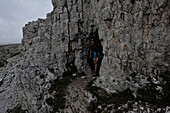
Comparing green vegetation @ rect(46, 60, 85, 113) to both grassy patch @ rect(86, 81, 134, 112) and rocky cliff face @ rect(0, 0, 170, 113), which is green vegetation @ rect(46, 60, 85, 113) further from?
grassy patch @ rect(86, 81, 134, 112)

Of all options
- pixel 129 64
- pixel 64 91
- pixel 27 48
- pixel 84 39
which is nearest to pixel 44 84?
pixel 64 91

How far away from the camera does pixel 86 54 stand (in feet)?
52.4

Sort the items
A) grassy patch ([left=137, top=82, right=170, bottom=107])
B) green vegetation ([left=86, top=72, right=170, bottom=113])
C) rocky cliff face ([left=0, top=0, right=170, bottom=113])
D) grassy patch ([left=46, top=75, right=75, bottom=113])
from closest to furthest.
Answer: grassy patch ([left=137, top=82, right=170, bottom=107]), green vegetation ([left=86, top=72, right=170, bottom=113]), rocky cliff face ([left=0, top=0, right=170, bottom=113]), grassy patch ([left=46, top=75, right=75, bottom=113])

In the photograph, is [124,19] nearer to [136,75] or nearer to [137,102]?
[136,75]

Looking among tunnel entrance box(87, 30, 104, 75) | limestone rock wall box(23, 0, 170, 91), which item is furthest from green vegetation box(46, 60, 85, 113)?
tunnel entrance box(87, 30, 104, 75)

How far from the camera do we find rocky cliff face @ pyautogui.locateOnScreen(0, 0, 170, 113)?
8.91m

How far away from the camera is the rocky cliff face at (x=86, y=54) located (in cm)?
891

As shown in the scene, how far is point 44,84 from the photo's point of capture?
13.7 m

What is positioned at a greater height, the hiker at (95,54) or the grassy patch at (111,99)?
the hiker at (95,54)

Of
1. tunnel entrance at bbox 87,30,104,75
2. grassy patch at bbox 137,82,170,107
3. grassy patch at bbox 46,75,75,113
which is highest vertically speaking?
tunnel entrance at bbox 87,30,104,75

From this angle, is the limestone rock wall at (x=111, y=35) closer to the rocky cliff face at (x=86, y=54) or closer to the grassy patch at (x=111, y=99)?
the rocky cliff face at (x=86, y=54)

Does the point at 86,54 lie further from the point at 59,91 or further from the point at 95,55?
the point at 59,91

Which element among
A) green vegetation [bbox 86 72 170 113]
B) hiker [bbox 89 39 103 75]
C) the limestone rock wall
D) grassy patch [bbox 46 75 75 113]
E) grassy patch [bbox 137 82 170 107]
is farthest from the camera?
hiker [bbox 89 39 103 75]

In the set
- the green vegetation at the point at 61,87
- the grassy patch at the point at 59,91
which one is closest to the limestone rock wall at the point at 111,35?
the green vegetation at the point at 61,87
